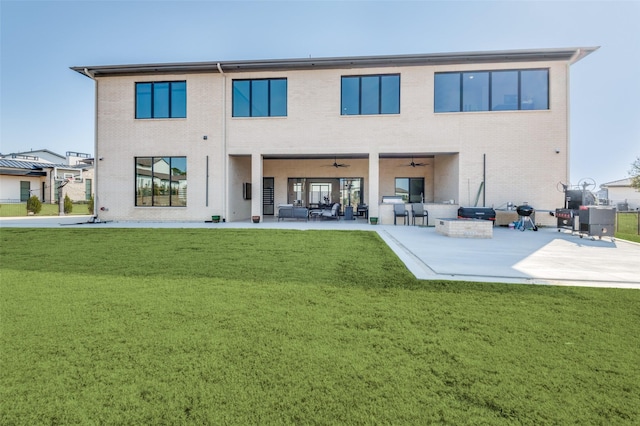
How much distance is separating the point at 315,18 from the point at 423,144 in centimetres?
1178

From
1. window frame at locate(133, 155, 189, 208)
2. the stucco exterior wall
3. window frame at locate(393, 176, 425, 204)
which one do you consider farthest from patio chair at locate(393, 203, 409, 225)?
window frame at locate(133, 155, 189, 208)

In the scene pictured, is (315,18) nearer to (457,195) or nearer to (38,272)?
(457,195)

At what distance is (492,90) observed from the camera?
14.1m

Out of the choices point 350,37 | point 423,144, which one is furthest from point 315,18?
point 423,144

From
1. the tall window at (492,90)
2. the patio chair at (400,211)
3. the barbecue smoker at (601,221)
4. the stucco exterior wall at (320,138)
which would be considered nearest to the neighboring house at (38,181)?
the stucco exterior wall at (320,138)

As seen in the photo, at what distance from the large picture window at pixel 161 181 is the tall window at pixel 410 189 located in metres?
12.0

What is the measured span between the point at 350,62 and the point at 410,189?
328 inches

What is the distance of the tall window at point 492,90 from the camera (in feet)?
45.8

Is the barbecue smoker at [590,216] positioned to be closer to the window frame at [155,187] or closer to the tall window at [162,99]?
the window frame at [155,187]

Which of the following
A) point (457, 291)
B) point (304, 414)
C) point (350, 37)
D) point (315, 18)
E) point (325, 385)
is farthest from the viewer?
point (350, 37)

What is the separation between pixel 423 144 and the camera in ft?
47.4

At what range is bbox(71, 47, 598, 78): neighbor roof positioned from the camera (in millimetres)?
13422

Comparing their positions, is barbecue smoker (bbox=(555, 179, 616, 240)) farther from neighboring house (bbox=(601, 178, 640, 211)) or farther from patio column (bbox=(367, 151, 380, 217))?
neighboring house (bbox=(601, 178, 640, 211))

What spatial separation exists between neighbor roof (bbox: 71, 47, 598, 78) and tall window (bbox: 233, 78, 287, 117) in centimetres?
62
